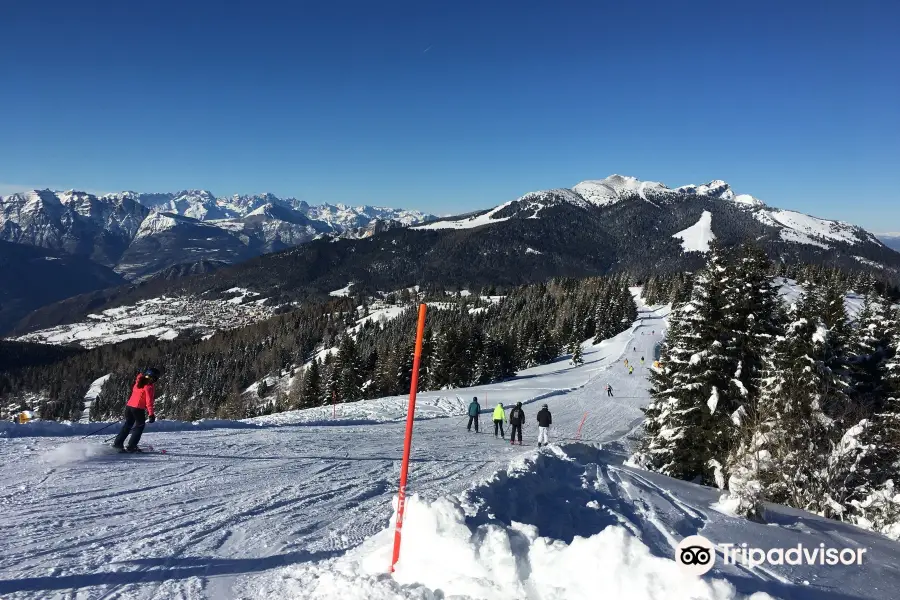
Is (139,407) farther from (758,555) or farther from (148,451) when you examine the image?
(758,555)

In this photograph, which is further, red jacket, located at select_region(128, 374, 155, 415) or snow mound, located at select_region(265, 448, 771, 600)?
red jacket, located at select_region(128, 374, 155, 415)

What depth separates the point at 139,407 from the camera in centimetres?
930

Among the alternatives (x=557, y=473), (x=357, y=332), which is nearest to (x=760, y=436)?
(x=557, y=473)

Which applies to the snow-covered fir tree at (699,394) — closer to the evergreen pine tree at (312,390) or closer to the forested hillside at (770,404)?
the forested hillside at (770,404)

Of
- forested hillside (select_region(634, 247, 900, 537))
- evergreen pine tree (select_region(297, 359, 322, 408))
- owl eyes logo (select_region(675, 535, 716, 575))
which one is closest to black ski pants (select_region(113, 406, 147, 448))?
owl eyes logo (select_region(675, 535, 716, 575))

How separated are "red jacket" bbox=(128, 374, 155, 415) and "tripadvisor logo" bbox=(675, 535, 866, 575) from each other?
948cm

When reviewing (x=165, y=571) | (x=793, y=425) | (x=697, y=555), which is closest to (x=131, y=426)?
(x=165, y=571)

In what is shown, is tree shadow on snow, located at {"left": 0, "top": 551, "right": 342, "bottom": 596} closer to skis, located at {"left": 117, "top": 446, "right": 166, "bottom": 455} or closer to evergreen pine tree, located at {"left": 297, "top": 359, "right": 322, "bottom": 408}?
skis, located at {"left": 117, "top": 446, "right": 166, "bottom": 455}

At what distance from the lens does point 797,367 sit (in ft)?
50.8

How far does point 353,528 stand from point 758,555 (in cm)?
557

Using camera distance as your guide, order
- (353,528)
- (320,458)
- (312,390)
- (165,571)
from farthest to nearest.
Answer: (312,390), (320,458), (353,528), (165,571)

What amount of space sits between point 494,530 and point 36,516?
19.4 feet

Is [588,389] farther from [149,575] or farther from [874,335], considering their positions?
[149,575]

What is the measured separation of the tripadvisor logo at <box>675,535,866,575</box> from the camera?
5461 mm
